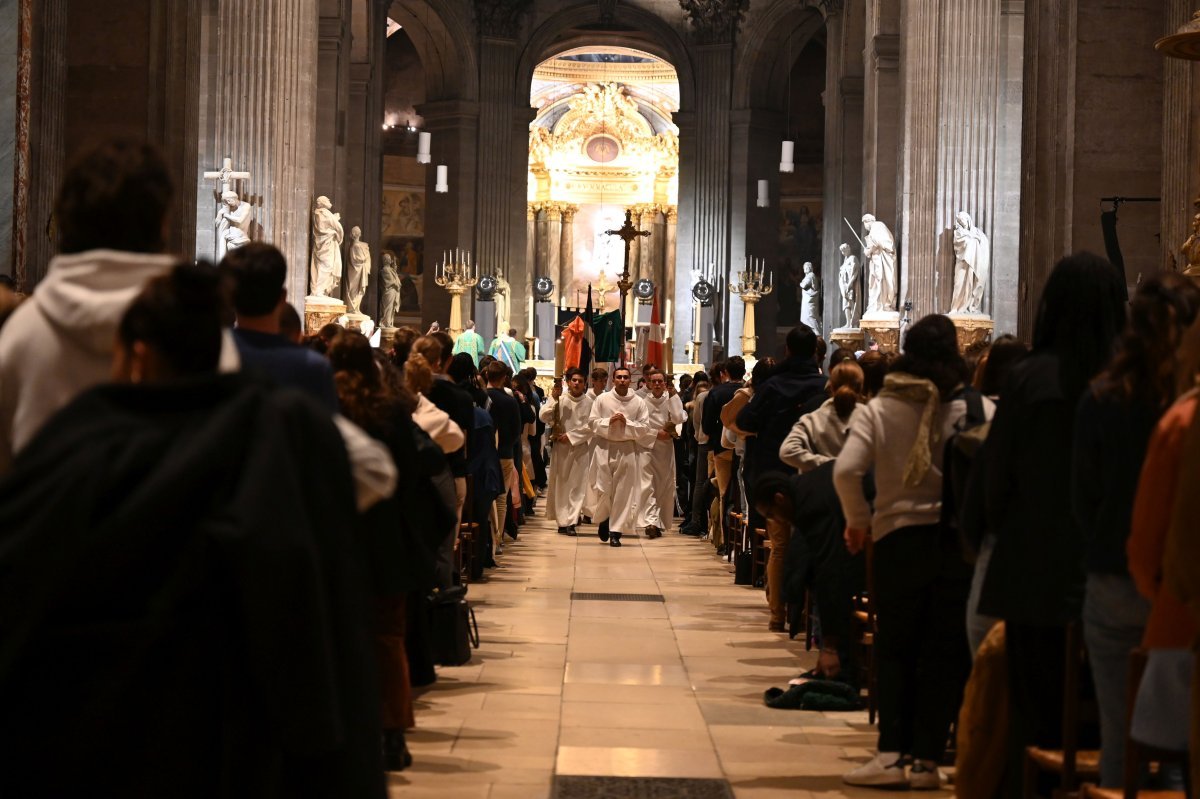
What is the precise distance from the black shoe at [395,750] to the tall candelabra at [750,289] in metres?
30.2

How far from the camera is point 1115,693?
4668 millimetres

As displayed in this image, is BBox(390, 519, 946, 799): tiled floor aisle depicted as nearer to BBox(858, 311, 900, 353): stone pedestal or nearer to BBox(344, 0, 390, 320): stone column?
BBox(858, 311, 900, 353): stone pedestal

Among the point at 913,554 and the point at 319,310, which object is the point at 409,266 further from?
the point at 913,554

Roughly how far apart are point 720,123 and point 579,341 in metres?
15.8

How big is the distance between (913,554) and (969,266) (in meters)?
14.7

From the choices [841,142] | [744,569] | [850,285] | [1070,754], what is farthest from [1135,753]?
[841,142]

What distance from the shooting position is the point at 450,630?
979 centimetres

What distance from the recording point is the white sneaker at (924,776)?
6.67 m

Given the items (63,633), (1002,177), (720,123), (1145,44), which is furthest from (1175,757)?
(720,123)

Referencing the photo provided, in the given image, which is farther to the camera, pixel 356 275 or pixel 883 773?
pixel 356 275

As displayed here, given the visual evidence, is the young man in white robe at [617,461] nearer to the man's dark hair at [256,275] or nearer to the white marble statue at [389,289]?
the man's dark hair at [256,275]

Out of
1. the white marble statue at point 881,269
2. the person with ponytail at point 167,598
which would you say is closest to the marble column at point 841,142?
the white marble statue at point 881,269

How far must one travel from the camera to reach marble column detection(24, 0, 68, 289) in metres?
12.7

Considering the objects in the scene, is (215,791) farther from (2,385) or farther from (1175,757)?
(1175,757)
